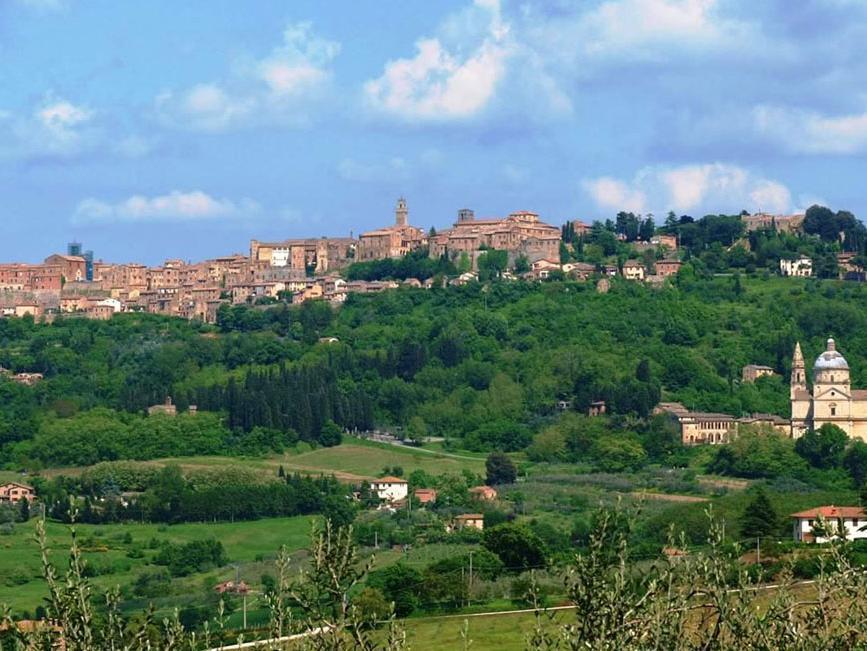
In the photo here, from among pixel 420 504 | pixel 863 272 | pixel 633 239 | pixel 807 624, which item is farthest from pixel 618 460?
pixel 807 624

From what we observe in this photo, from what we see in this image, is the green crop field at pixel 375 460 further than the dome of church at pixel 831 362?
No

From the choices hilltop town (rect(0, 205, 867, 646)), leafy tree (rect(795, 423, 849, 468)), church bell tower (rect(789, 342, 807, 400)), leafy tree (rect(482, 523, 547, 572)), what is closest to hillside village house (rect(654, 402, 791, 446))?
A: hilltop town (rect(0, 205, 867, 646))

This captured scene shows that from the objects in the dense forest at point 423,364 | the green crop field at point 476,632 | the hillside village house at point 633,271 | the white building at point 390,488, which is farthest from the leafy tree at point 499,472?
the hillside village house at point 633,271

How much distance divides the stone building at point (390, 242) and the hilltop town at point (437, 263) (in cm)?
9

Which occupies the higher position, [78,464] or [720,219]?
[720,219]

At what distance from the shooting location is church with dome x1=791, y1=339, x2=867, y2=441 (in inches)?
2963

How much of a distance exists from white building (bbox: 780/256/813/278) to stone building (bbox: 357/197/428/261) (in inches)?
884

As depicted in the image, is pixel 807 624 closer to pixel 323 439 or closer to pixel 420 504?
pixel 420 504

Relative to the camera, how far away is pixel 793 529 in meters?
51.1

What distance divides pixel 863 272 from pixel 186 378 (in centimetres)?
3765

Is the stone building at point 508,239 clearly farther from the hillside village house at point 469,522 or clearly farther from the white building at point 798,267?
the hillside village house at point 469,522

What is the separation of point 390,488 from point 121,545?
1171cm

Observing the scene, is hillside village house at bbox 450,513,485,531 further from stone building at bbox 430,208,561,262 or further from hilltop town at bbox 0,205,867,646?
stone building at bbox 430,208,561,262

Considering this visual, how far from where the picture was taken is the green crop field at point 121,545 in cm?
5381
